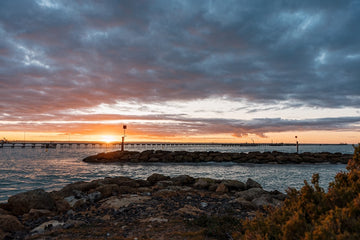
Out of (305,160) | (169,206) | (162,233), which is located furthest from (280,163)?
(162,233)

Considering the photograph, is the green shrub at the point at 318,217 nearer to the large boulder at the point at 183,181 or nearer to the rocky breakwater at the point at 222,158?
the large boulder at the point at 183,181

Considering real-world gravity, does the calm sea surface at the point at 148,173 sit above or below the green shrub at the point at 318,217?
below

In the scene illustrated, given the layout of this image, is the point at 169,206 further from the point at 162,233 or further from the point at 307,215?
the point at 307,215

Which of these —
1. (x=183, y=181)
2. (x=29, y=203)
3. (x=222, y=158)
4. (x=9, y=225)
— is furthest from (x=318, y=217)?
(x=222, y=158)

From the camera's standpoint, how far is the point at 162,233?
6039 millimetres

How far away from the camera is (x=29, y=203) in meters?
8.41

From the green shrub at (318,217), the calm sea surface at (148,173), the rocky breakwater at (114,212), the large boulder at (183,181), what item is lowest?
the calm sea surface at (148,173)

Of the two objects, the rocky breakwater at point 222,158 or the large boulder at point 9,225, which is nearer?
the large boulder at point 9,225

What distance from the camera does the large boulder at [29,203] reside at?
27.3 ft

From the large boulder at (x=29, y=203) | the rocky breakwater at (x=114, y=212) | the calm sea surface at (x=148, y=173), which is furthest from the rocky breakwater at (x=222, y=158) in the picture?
the large boulder at (x=29, y=203)

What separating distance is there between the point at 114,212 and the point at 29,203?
3.30 metres

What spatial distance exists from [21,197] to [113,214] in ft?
12.3

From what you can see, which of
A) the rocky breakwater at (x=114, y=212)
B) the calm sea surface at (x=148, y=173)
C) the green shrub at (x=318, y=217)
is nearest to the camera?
the green shrub at (x=318, y=217)

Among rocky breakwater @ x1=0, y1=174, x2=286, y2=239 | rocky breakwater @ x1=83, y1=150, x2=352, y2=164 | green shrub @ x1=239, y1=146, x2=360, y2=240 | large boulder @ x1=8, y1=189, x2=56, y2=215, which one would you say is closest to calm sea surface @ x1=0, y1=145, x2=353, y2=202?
rocky breakwater @ x1=83, y1=150, x2=352, y2=164
